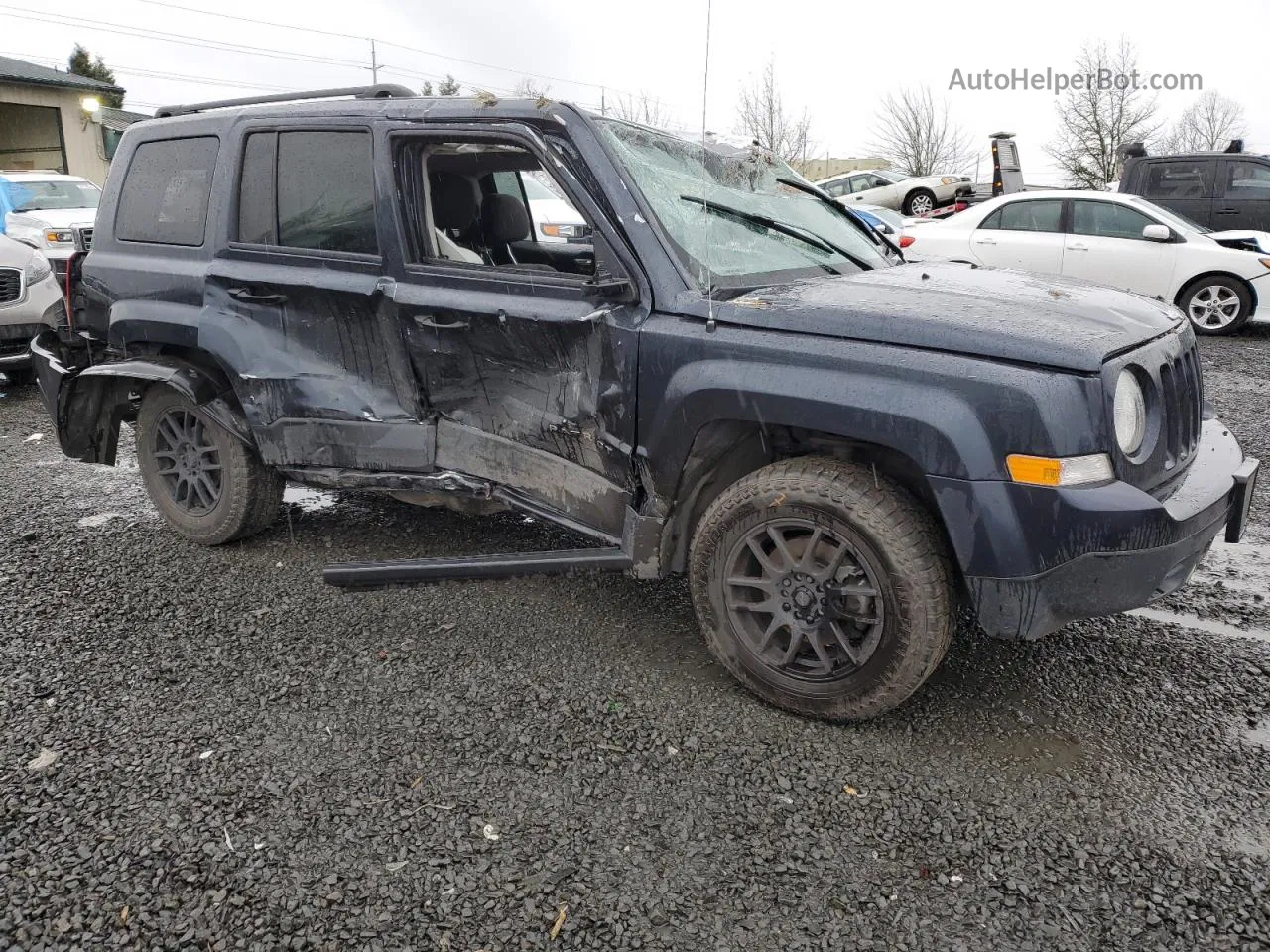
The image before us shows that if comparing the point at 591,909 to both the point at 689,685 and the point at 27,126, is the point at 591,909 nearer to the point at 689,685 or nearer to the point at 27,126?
the point at 689,685

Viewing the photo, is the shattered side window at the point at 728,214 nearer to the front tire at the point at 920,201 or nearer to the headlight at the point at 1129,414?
the headlight at the point at 1129,414

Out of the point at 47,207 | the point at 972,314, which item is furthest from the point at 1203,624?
the point at 47,207

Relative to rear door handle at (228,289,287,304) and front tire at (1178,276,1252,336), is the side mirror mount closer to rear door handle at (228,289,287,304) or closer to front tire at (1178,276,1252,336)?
rear door handle at (228,289,287,304)

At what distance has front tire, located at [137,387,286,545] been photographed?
4328 mm

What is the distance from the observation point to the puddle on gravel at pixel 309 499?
5223 mm

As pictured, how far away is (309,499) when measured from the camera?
5.38 metres

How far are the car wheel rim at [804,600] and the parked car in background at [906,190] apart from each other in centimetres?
1997

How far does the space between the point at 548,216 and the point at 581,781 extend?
124 inches

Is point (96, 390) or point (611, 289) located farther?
point (96, 390)

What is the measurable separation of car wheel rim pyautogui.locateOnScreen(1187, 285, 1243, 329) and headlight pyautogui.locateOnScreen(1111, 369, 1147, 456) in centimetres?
861

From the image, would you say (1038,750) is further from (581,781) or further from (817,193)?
(817,193)

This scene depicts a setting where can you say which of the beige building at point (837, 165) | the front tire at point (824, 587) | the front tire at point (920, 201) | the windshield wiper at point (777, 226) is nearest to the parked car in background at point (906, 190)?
the front tire at point (920, 201)

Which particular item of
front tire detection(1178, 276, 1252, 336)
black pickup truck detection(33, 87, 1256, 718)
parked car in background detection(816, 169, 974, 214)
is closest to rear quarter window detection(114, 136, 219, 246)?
black pickup truck detection(33, 87, 1256, 718)

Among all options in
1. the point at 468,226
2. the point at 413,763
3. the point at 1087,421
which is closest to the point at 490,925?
the point at 413,763
